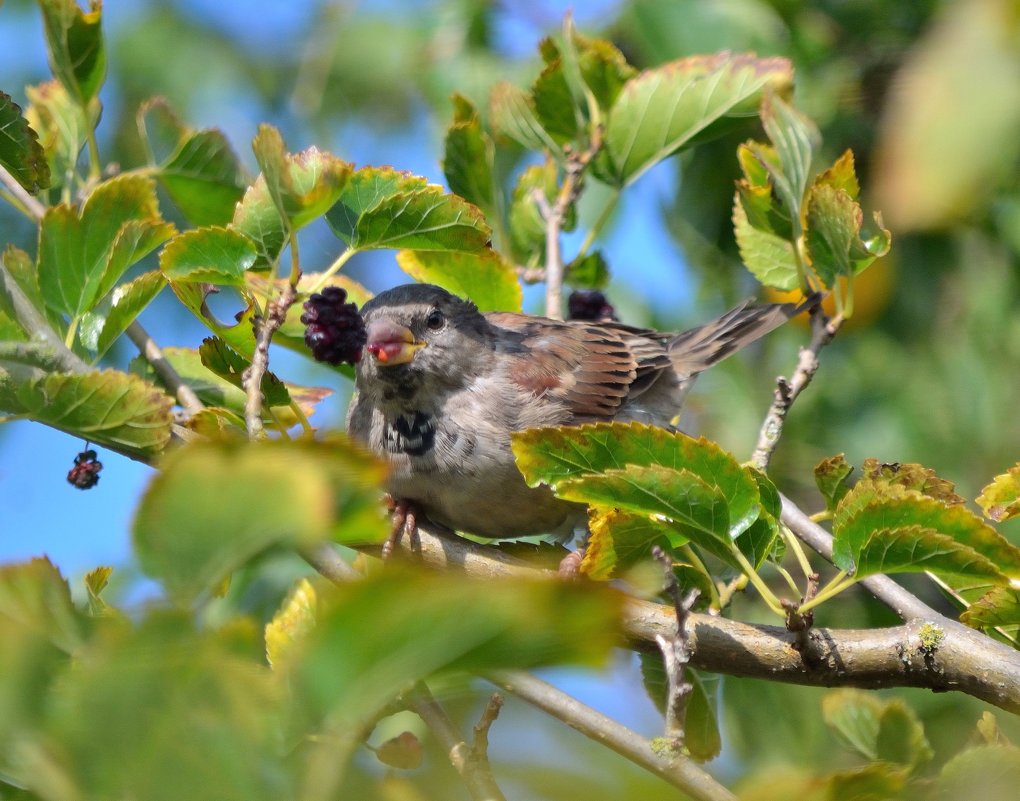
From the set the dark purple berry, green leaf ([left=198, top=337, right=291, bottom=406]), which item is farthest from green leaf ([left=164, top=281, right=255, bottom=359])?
the dark purple berry

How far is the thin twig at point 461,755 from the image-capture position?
3.45 feet

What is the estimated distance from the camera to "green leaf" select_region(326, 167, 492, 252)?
204cm

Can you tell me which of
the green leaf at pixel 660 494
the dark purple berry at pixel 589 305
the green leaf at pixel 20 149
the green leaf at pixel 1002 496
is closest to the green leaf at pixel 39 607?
the green leaf at pixel 660 494

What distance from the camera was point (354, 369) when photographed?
10.7 feet

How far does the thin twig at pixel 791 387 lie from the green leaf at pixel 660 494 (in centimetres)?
63

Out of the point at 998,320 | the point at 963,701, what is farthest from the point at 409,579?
the point at 998,320

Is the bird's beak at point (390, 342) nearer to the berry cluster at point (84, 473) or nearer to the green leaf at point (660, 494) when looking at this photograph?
the berry cluster at point (84, 473)

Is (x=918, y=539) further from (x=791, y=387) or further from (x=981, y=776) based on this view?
(x=791, y=387)

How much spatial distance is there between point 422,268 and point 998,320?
7.54ft

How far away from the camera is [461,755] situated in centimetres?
134

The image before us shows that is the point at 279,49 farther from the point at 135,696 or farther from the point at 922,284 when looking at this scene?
the point at 135,696

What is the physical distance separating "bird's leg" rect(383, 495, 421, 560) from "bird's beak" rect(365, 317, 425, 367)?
0.38 meters

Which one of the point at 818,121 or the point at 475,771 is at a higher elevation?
the point at 818,121

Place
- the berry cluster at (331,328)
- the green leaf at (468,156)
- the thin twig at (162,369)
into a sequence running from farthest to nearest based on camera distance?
the green leaf at (468,156) < the berry cluster at (331,328) < the thin twig at (162,369)
